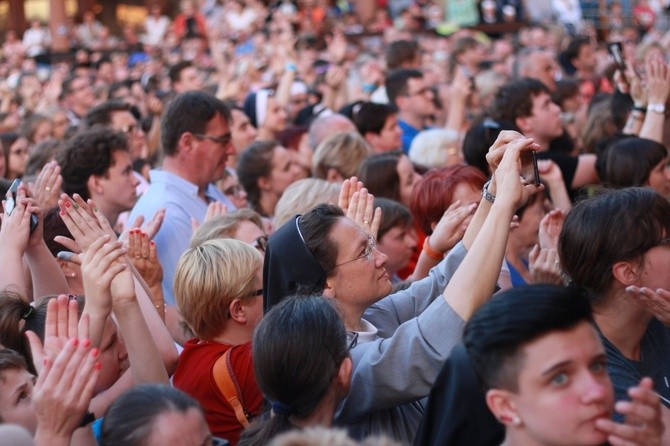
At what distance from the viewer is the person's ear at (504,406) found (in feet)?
8.41

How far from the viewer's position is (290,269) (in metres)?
3.63

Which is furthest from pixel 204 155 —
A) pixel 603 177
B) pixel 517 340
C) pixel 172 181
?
pixel 517 340

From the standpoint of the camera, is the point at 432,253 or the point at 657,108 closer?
the point at 432,253

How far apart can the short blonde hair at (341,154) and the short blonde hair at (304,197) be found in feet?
4.85

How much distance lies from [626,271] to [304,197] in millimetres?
2207

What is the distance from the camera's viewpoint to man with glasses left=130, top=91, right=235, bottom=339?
582 centimetres

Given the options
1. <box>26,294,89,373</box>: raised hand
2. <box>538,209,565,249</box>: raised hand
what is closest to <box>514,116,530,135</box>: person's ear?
<box>538,209,565,249</box>: raised hand

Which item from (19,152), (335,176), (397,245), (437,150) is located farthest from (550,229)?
(19,152)

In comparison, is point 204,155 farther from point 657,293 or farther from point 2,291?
point 657,293

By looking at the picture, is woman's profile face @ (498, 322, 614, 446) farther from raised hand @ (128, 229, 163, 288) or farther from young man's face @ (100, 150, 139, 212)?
A: young man's face @ (100, 150, 139, 212)

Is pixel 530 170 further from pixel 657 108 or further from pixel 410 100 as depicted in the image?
pixel 410 100

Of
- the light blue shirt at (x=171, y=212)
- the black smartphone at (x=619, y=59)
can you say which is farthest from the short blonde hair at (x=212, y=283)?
the black smartphone at (x=619, y=59)

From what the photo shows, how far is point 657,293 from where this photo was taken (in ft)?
10.7

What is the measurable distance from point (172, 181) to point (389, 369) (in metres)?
2.98
